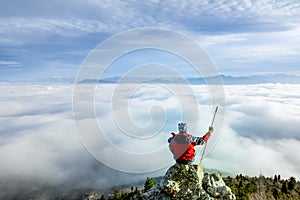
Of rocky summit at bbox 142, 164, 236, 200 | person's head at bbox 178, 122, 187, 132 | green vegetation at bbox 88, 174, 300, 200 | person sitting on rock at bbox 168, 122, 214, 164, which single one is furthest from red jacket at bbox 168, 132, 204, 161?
green vegetation at bbox 88, 174, 300, 200

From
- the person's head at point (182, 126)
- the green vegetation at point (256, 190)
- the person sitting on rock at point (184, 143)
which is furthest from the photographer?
the green vegetation at point (256, 190)

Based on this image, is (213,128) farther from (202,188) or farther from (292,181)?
(292,181)

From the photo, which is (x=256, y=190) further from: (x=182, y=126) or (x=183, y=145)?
(x=182, y=126)

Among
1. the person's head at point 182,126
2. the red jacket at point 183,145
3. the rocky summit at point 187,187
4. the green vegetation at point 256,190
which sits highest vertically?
the green vegetation at point 256,190

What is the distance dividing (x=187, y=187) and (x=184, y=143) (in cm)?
275

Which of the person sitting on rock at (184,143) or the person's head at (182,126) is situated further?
the person's head at (182,126)

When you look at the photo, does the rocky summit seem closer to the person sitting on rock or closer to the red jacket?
the person sitting on rock

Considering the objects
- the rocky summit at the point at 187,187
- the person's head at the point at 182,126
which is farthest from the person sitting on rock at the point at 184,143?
the rocky summit at the point at 187,187

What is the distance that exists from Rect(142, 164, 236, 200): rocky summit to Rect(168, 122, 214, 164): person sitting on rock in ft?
1.70

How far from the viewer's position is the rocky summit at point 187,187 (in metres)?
17.8

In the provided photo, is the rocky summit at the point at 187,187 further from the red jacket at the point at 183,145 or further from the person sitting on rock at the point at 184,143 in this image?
the red jacket at the point at 183,145

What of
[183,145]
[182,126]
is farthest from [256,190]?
[182,126]

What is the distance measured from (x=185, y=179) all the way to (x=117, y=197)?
71250mm

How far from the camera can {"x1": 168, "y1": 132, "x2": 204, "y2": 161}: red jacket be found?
17.4 metres
